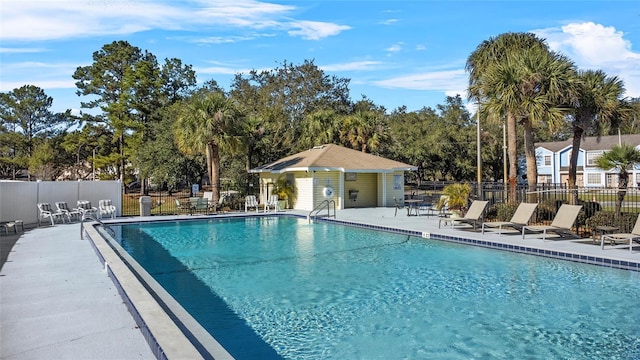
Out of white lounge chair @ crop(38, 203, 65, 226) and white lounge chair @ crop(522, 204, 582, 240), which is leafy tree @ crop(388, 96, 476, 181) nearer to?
white lounge chair @ crop(38, 203, 65, 226)

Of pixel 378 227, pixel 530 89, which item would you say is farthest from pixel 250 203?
pixel 530 89

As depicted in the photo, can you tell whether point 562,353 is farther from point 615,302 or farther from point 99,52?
point 99,52

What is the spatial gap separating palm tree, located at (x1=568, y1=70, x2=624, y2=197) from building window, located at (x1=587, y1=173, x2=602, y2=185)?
35.8 metres

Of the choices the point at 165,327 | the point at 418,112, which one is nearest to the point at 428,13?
the point at 165,327

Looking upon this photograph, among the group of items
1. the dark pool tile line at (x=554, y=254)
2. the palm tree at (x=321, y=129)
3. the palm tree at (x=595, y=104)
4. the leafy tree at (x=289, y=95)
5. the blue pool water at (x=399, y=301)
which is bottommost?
the blue pool water at (x=399, y=301)

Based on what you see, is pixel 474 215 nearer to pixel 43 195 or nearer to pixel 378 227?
pixel 378 227

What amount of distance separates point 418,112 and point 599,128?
1789 inches

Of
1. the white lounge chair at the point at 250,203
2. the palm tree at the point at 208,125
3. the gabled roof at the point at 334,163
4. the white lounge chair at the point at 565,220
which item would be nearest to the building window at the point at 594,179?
the gabled roof at the point at 334,163

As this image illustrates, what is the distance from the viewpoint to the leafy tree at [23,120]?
49.2 meters

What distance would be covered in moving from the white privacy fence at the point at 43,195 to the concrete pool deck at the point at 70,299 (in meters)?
3.81

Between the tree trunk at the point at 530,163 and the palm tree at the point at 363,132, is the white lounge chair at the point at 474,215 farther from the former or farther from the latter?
the palm tree at the point at 363,132

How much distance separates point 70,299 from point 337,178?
17.8 metres

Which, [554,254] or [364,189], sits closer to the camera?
[554,254]

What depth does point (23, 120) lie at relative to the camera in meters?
51.4
